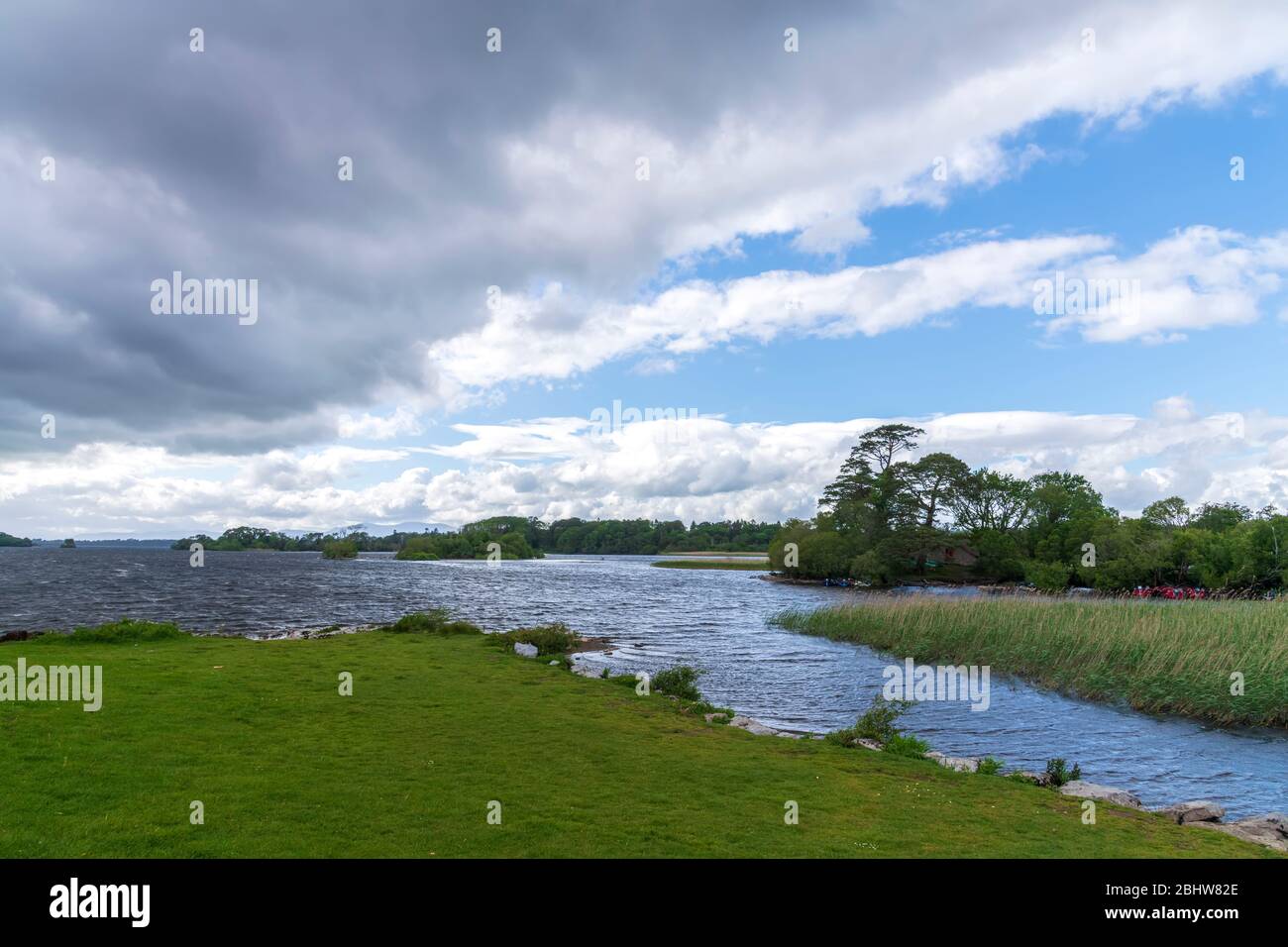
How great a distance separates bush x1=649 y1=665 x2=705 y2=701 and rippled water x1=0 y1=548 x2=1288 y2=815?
193 cm

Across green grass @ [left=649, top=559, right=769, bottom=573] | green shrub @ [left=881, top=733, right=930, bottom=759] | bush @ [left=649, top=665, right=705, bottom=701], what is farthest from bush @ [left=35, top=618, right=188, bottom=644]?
green grass @ [left=649, top=559, right=769, bottom=573]

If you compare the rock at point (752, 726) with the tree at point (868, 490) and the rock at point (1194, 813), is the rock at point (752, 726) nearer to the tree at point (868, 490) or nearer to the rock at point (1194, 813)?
the rock at point (1194, 813)

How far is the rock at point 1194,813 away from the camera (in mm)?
12820

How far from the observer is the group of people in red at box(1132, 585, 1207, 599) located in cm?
6181

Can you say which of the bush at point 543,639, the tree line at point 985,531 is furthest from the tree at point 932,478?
the bush at point 543,639

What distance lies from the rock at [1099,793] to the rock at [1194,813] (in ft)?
1.70

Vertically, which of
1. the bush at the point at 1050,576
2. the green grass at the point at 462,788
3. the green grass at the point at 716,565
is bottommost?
the green grass at the point at 716,565

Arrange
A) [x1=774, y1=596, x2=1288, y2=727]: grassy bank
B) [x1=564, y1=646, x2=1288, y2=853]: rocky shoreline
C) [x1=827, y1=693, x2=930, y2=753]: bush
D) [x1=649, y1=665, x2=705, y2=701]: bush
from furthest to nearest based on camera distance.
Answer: [x1=774, y1=596, x2=1288, y2=727]: grassy bank, [x1=649, y1=665, x2=705, y2=701]: bush, [x1=827, y1=693, x2=930, y2=753]: bush, [x1=564, y1=646, x2=1288, y2=853]: rocky shoreline

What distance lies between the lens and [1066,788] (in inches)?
550

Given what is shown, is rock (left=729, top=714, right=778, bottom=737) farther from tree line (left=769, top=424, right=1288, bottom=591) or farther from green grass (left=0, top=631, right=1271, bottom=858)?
tree line (left=769, top=424, right=1288, bottom=591)

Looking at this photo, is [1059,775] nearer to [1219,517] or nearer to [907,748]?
[907,748]

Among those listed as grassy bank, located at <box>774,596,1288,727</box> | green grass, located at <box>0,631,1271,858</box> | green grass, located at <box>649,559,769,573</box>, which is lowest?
green grass, located at <box>649,559,769,573</box>
